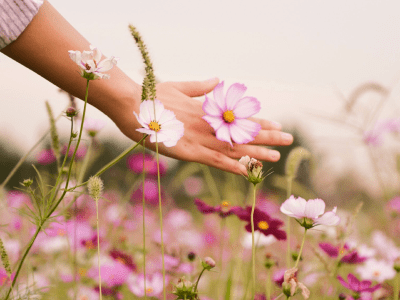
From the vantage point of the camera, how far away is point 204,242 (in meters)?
1.29

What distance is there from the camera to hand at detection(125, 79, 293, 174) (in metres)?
0.77

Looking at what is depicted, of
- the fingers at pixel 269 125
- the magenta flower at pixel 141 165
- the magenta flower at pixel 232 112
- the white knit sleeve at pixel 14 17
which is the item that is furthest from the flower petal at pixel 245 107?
the magenta flower at pixel 141 165

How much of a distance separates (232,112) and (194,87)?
24 centimetres

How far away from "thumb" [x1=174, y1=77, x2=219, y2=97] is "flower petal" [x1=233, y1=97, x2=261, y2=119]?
0.23 meters

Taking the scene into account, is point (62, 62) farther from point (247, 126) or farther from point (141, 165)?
point (141, 165)

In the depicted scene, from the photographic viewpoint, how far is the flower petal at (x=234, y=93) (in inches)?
25.4

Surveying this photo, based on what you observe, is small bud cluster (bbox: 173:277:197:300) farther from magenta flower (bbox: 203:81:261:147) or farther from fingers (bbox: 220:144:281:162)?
fingers (bbox: 220:144:281:162)

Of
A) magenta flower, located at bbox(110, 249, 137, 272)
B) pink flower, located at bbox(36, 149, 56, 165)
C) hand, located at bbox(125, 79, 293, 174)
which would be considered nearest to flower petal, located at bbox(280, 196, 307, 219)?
hand, located at bbox(125, 79, 293, 174)

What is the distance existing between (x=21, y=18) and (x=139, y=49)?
26 centimetres

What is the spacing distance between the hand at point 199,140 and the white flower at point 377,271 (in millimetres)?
317

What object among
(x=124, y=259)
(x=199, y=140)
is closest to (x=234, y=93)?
(x=199, y=140)

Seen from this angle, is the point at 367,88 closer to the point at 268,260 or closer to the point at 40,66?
the point at 268,260

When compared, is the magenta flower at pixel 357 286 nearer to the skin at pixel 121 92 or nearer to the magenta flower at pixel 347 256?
the magenta flower at pixel 347 256

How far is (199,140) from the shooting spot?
31.0 inches
